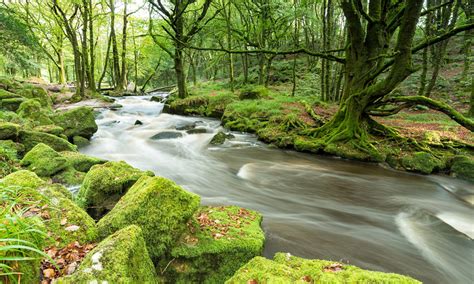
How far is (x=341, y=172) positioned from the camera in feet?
26.6

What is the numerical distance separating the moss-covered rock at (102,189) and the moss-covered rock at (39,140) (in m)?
4.03

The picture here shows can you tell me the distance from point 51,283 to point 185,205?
1.49 m

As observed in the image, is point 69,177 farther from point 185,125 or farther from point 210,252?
point 185,125

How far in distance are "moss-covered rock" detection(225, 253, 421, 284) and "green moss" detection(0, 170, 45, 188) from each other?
270cm

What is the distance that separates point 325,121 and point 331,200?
19.3 ft

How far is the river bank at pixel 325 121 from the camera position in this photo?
820 centimetres

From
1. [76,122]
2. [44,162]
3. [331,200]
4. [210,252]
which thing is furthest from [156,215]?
[76,122]

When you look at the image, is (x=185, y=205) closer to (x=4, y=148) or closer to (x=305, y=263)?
(x=305, y=263)

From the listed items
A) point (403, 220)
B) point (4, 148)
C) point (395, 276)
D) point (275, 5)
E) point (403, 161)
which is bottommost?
point (403, 220)

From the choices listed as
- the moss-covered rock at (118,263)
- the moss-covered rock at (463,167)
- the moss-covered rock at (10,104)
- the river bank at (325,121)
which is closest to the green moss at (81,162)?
the moss-covered rock at (118,263)

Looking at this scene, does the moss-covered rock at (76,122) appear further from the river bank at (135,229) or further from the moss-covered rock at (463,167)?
the moss-covered rock at (463,167)

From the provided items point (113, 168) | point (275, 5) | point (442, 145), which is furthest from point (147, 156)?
point (275, 5)

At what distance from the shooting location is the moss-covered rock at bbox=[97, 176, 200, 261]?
9.50ft

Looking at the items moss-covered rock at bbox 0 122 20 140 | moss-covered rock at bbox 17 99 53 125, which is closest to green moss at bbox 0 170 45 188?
moss-covered rock at bbox 0 122 20 140
